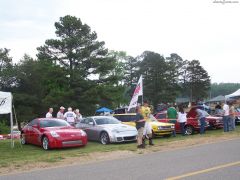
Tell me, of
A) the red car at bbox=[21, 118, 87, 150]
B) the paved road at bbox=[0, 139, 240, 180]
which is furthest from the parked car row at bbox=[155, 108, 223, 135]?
the paved road at bbox=[0, 139, 240, 180]

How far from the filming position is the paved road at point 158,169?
8023 mm

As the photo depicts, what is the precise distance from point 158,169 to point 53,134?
7.21m

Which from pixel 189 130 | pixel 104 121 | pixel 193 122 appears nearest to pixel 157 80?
pixel 189 130

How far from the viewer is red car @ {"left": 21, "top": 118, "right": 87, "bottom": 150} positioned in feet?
49.4

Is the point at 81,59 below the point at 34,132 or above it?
above

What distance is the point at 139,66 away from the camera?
8250 centimetres

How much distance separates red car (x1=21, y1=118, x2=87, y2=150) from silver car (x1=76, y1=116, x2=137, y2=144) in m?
1.39

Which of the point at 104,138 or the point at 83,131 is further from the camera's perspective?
the point at 104,138

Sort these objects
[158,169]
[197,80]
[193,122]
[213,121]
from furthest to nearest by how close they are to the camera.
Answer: [197,80] → [213,121] → [193,122] → [158,169]

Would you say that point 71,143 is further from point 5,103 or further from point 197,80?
point 197,80

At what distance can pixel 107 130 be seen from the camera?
1684cm

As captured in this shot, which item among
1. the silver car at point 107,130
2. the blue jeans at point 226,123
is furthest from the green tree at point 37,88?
the blue jeans at point 226,123

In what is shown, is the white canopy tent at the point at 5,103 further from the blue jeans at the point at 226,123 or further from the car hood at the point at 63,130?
the blue jeans at the point at 226,123

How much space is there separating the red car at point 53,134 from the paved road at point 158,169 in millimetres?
4810
